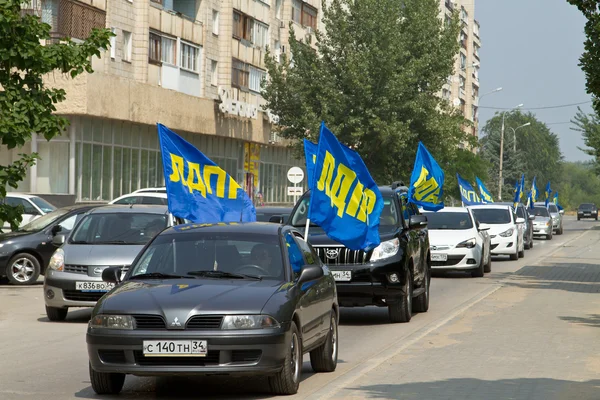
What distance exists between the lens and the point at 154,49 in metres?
46.5

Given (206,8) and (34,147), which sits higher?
(206,8)

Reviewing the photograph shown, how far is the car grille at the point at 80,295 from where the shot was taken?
50.0 feet

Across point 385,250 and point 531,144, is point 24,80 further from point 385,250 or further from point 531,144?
point 531,144

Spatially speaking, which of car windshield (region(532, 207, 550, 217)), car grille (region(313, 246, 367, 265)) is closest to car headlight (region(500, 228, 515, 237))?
car grille (region(313, 246, 367, 265))

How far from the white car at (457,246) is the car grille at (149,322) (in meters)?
17.6

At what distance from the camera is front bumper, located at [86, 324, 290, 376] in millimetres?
8867

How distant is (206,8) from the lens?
52.0 meters

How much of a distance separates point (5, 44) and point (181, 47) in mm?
33950

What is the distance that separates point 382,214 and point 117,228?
3702mm

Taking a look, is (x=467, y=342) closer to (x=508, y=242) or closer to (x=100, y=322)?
(x=100, y=322)

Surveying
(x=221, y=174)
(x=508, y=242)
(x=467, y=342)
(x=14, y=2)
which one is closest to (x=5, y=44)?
(x=14, y=2)

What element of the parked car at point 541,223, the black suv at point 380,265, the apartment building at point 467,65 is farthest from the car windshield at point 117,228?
the apartment building at point 467,65

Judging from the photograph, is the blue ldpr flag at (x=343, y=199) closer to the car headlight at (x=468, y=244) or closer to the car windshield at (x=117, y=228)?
A: the car windshield at (x=117, y=228)

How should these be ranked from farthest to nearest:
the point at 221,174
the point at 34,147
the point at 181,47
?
the point at 181,47 < the point at 34,147 < the point at 221,174
